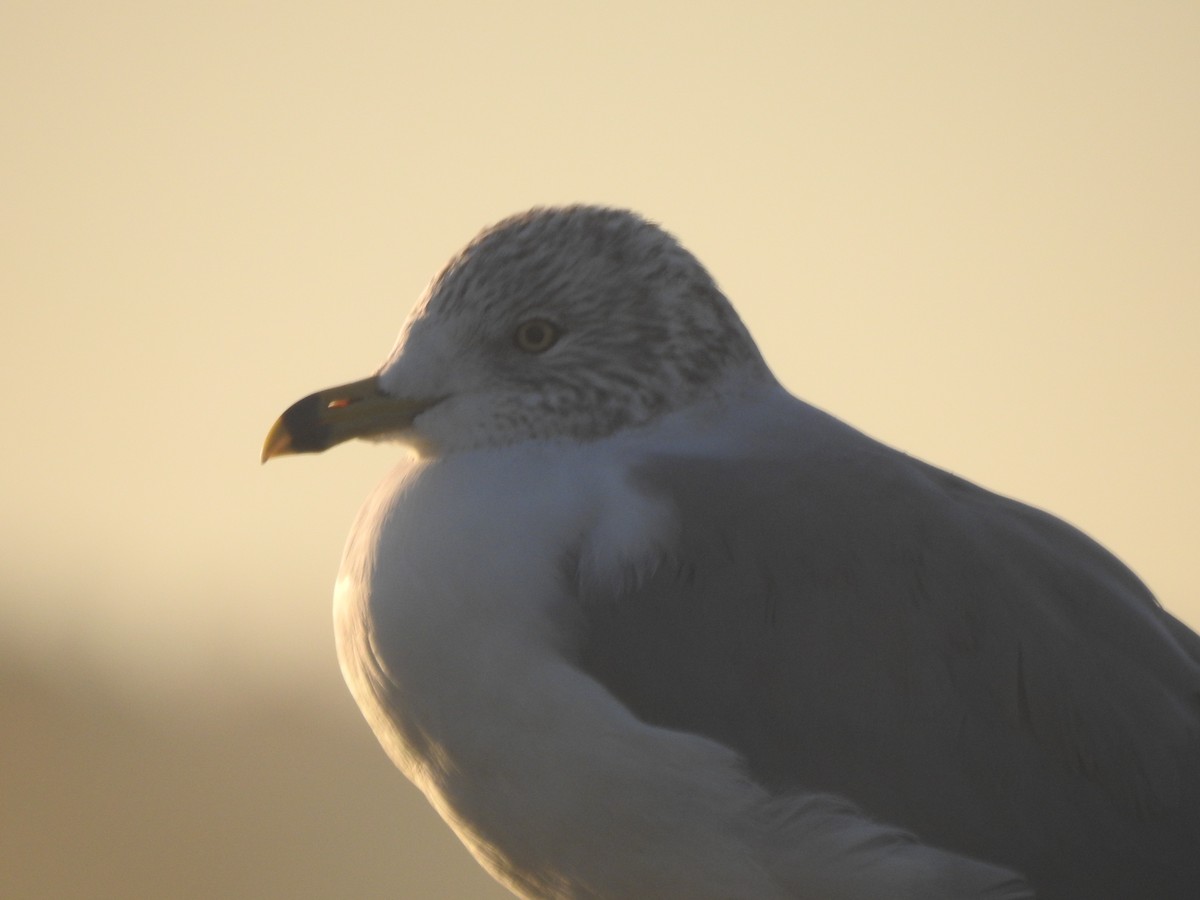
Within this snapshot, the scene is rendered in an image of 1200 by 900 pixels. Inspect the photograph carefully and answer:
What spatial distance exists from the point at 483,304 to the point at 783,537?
65 centimetres

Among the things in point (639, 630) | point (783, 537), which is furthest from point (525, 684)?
point (783, 537)

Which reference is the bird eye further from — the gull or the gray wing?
the gray wing

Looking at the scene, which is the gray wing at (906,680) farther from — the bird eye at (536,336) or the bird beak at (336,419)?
the bird beak at (336,419)

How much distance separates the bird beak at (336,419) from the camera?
9.86ft

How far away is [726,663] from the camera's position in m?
2.79

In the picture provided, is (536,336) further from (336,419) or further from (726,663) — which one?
(726,663)

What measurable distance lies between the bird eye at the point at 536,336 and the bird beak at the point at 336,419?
18 centimetres

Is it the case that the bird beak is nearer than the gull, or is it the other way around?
the gull

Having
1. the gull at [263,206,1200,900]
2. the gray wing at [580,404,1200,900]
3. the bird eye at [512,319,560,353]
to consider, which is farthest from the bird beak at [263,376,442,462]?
the gray wing at [580,404,1200,900]

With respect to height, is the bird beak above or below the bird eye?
below

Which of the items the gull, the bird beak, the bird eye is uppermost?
the bird eye

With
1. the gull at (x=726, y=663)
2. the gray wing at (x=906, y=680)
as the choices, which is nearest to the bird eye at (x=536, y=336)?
the gull at (x=726, y=663)

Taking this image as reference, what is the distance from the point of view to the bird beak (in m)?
3.00

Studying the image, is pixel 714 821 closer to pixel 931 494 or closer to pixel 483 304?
pixel 931 494
